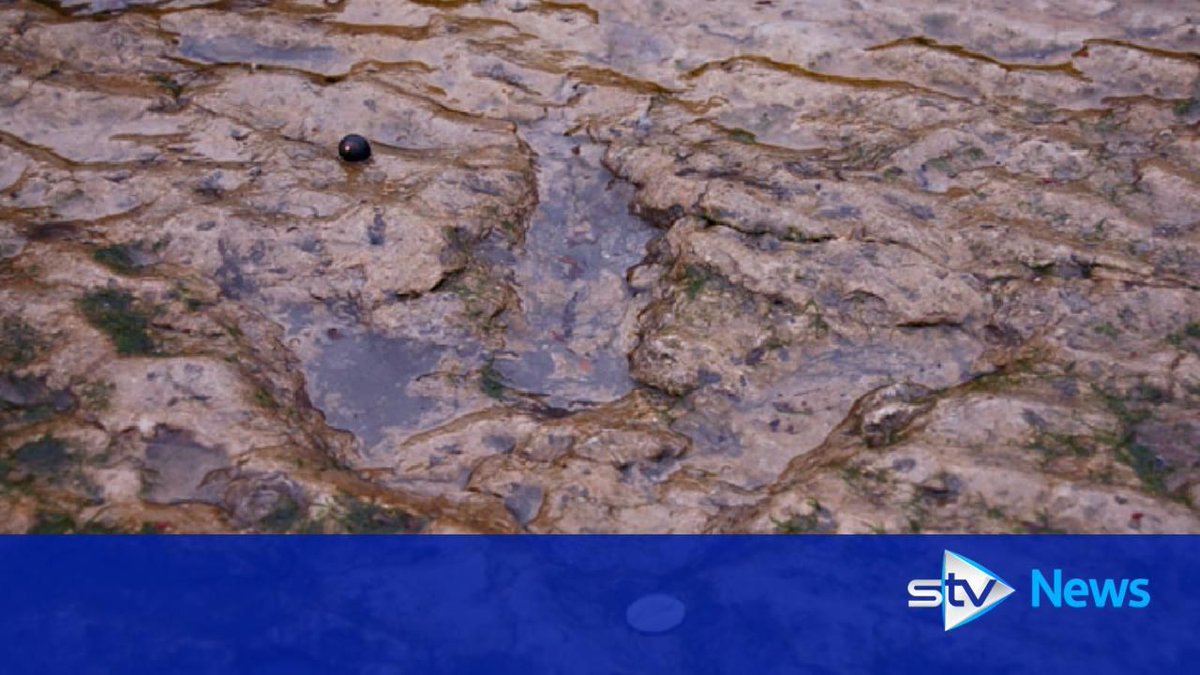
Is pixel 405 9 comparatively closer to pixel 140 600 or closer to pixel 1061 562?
pixel 140 600

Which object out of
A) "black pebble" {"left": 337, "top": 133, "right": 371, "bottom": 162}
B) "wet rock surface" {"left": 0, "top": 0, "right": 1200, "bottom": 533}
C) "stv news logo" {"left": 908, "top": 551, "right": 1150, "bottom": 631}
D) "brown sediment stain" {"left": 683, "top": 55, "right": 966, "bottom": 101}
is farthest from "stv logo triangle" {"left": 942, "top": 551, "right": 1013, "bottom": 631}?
"black pebble" {"left": 337, "top": 133, "right": 371, "bottom": 162}

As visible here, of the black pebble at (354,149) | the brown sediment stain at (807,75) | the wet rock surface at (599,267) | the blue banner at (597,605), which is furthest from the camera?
the brown sediment stain at (807,75)

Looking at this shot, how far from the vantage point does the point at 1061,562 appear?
247 cm

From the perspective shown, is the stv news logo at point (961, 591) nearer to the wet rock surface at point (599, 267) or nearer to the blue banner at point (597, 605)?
the blue banner at point (597, 605)

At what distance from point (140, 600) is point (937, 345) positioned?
1.97m

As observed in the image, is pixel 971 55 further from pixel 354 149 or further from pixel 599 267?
pixel 354 149

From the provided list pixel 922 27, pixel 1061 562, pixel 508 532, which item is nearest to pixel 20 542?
pixel 508 532

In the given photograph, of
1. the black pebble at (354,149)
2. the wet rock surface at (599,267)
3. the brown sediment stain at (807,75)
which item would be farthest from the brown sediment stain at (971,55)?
the black pebble at (354,149)

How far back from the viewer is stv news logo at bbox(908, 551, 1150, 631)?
2.42 meters

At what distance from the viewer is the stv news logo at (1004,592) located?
2422 mm

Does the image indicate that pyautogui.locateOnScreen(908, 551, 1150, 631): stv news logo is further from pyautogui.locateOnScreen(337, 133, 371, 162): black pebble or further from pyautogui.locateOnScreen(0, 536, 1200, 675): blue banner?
pyautogui.locateOnScreen(337, 133, 371, 162): black pebble

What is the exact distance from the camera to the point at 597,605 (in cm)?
246

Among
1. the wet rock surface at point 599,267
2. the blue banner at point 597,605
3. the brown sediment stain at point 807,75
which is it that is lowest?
the blue banner at point 597,605

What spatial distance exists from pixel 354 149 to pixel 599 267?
0.82 m
